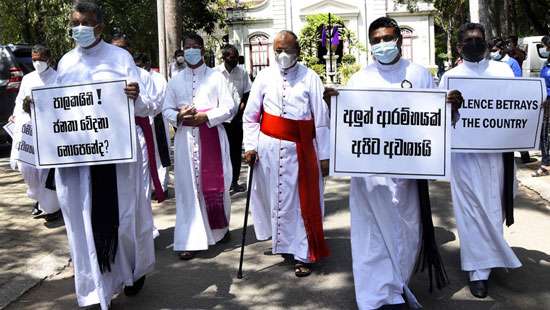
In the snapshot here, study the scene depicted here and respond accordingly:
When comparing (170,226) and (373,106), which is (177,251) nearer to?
(170,226)

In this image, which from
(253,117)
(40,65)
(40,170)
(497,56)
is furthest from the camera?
(497,56)

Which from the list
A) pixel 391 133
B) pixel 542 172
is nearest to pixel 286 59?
pixel 391 133

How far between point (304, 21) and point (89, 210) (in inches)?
1505

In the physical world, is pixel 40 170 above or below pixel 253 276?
above

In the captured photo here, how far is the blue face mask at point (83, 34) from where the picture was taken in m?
4.23

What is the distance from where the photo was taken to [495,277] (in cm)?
482

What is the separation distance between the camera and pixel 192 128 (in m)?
5.94

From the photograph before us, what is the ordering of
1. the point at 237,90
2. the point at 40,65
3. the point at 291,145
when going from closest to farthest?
the point at 291,145 < the point at 40,65 < the point at 237,90

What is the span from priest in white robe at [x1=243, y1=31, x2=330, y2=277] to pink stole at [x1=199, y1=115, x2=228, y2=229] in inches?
29.4

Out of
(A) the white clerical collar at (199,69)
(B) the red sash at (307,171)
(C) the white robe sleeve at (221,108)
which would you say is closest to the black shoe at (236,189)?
(C) the white robe sleeve at (221,108)

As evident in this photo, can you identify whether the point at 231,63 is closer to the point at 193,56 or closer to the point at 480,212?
the point at 193,56

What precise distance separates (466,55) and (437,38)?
5782cm

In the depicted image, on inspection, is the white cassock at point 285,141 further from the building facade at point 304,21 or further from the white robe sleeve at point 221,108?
the building facade at point 304,21

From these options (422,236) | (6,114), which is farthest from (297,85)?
(6,114)
